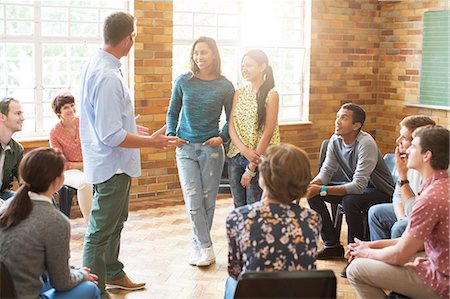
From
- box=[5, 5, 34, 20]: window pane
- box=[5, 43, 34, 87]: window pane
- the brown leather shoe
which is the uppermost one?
box=[5, 5, 34, 20]: window pane

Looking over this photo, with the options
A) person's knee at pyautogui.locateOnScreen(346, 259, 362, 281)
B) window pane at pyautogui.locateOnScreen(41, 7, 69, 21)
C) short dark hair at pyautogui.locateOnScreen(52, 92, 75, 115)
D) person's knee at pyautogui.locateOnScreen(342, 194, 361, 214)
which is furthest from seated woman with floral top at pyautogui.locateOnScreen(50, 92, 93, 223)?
person's knee at pyautogui.locateOnScreen(346, 259, 362, 281)

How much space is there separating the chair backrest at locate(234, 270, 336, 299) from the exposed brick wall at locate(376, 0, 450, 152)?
5620 millimetres

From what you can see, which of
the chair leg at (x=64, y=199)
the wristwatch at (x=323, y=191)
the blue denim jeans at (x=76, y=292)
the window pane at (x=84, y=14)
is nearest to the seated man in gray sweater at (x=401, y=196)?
the wristwatch at (x=323, y=191)

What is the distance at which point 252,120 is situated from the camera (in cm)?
475

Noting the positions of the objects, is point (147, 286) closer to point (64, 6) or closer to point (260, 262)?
point (260, 262)

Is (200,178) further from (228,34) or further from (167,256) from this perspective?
(228,34)

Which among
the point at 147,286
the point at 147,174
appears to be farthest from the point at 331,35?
the point at 147,286

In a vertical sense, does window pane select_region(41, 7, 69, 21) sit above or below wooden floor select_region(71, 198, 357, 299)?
above

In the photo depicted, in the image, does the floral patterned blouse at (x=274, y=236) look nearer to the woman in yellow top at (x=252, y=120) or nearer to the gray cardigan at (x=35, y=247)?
the gray cardigan at (x=35, y=247)

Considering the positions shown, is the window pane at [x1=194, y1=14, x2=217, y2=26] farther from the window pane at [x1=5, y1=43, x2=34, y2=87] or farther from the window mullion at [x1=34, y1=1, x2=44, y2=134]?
the window pane at [x1=5, y1=43, x2=34, y2=87]

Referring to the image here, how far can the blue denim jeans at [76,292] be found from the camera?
2.97 m

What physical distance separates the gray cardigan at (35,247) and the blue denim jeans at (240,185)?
80.8 inches

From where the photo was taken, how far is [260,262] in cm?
265

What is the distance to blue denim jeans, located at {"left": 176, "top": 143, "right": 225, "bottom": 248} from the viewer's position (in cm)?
468
